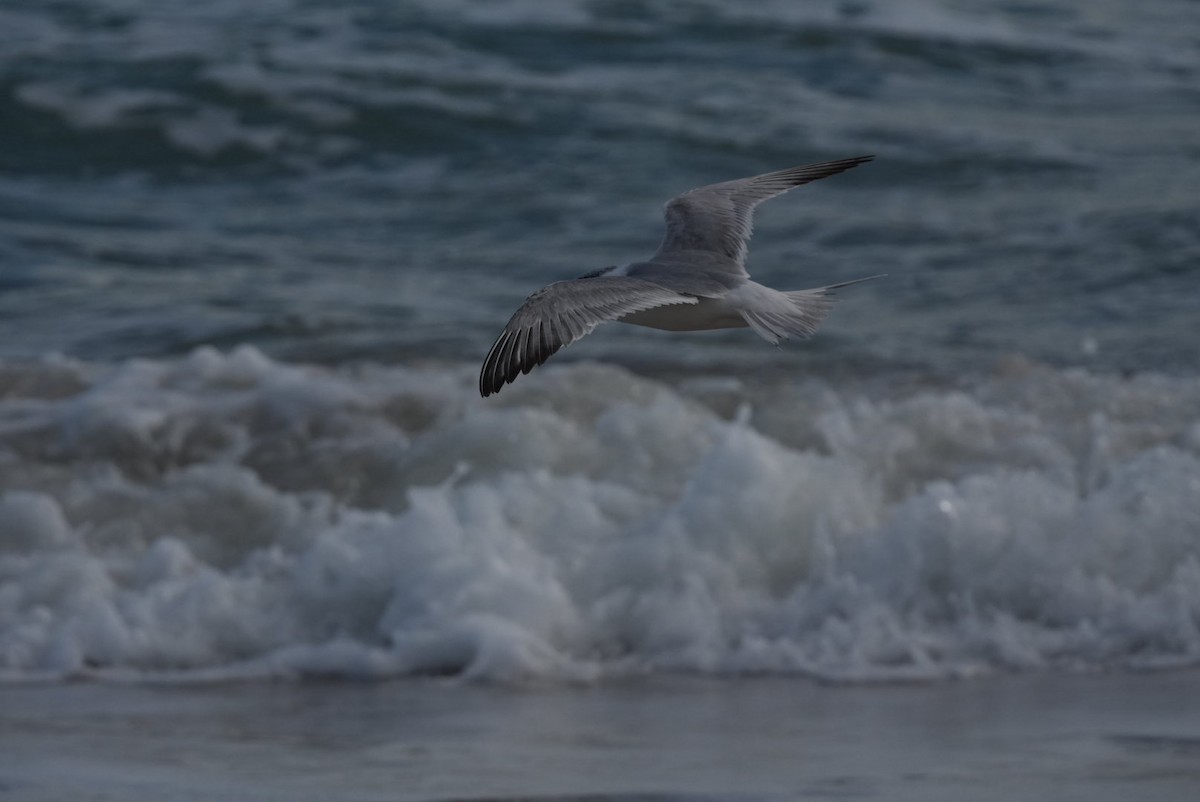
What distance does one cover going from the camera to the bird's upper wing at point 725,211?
186 inches

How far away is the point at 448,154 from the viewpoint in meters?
11.3

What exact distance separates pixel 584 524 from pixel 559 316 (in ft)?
7.22

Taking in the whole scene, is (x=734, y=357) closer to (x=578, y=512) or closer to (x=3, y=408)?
(x=578, y=512)

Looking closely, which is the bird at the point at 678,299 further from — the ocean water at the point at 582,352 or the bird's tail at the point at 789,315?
the ocean water at the point at 582,352

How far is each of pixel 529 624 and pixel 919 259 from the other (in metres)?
4.71

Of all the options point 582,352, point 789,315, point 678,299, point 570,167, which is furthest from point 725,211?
point 570,167

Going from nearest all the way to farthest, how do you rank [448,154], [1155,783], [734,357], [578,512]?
[1155,783] → [578,512] → [734,357] → [448,154]

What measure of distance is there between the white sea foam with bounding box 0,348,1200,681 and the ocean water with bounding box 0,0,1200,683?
0.05 ft

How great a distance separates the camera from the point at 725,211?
16.2 ft

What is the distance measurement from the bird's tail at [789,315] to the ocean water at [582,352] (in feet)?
3.85

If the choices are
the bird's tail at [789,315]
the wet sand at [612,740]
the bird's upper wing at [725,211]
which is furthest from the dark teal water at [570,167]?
the bird's tail at [789,315]

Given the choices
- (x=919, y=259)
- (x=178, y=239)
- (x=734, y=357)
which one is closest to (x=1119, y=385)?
(x=734, y=357)

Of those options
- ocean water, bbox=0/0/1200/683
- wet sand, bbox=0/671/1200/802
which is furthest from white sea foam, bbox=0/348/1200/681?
wet sand, bbox=0/671/1200/802

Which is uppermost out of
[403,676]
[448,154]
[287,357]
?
[448,154]
